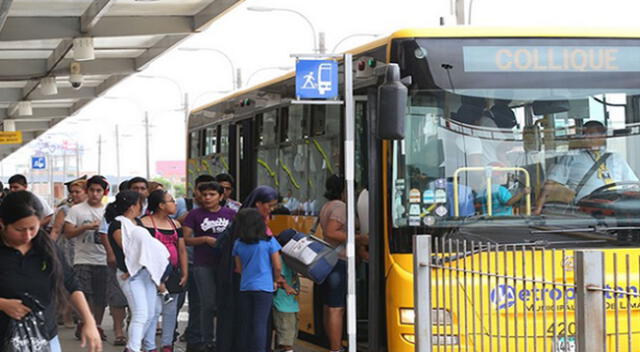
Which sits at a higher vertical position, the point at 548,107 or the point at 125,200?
the point at 548,107

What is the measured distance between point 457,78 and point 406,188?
3.10 ft

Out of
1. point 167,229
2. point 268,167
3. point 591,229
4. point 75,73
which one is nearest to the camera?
point 591,229

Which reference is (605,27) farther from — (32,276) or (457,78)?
(32,276)

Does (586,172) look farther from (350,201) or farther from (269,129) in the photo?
(269,129)

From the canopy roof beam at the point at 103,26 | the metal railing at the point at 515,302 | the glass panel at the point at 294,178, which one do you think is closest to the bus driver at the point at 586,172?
the metal railing at the point at 515,302

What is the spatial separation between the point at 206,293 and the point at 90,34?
10152mm

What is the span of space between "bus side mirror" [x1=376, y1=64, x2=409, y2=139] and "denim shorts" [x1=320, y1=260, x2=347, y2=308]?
7.79ft

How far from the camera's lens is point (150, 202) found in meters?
11.2

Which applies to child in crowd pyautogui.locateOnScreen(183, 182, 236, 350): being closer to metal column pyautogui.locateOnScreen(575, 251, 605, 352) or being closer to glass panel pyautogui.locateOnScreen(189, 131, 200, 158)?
metal column pyautogui.locateOnScreen(575, 251, 605, 352)

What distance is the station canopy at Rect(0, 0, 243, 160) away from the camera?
20062 mm

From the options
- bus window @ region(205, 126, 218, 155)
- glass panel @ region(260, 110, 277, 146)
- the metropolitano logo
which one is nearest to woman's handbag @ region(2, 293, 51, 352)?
the metropolitano logo

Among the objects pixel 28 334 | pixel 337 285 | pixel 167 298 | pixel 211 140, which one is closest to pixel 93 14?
pixel 211 140

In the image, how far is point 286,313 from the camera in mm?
10906

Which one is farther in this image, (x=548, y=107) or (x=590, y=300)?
(x=548, y=107)
